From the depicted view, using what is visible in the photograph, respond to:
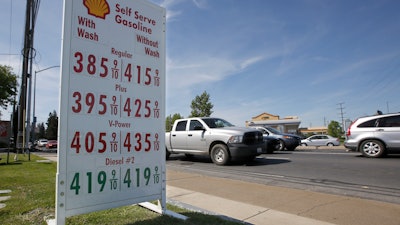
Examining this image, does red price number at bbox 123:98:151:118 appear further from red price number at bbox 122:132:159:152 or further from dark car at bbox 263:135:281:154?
dark car at bbox 263:135:281:154

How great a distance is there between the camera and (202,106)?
48.5 meters

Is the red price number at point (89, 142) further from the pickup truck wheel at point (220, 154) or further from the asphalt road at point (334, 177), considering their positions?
the pickup truck wheel at point (220, 154)

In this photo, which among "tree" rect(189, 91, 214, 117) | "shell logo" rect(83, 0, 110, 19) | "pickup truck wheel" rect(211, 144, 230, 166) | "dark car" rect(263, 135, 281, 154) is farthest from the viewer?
"tree" rect(189, 91, 214, 117)

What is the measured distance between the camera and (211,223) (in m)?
3.78

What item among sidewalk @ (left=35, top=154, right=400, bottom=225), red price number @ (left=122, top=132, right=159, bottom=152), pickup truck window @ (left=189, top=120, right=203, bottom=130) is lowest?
sidewalk @ (left=35, top=154, right=400, bottom=225)

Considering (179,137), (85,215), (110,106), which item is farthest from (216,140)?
(110,106)

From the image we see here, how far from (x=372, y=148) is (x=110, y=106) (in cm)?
1118

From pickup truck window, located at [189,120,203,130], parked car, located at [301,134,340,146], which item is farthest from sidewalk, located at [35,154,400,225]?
parked car, located at [301,134,340,146]

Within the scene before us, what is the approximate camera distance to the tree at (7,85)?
3484 cm

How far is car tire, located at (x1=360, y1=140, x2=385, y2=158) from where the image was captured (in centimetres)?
1123

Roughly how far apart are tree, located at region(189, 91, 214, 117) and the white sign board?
43.7 meters

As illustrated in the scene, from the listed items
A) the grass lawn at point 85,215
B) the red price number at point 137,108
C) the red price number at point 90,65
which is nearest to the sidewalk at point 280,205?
the grass lawn at point 85,215

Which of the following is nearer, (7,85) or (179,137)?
(179,137)

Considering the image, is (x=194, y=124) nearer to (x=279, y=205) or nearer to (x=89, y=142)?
(x=279, y=205)
